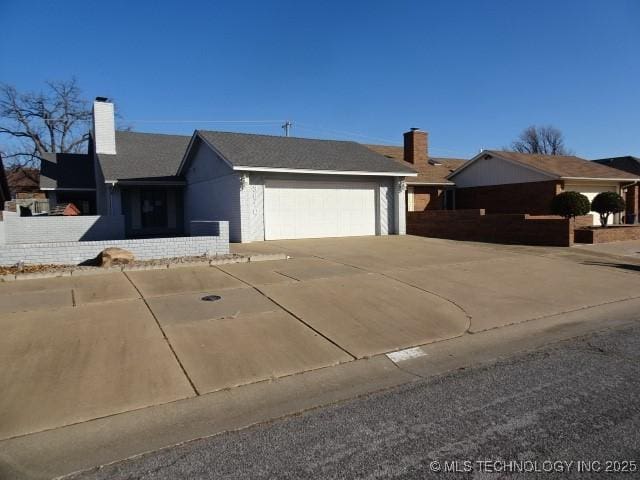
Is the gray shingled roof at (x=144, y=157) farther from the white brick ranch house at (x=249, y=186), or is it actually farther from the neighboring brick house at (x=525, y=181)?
the neighboring brick house at (x=525, y=181)

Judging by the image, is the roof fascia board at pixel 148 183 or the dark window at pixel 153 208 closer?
the roof fascia board at pixel 148 183

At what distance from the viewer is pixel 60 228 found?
15.5 metres

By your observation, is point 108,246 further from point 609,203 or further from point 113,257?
point 609,203

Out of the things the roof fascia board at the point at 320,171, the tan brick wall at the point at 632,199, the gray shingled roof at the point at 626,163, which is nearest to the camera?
the roof fascia board at the point at 320,171

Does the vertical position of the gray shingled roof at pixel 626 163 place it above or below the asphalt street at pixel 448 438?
above

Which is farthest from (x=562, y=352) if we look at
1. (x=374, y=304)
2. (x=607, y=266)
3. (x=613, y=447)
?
(x=607, y=266)

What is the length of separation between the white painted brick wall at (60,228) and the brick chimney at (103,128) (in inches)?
334

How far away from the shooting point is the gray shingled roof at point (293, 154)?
16406 millimetres

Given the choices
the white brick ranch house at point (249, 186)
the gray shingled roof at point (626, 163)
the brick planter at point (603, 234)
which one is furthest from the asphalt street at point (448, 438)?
the gray shingled roof at point (626, 163)

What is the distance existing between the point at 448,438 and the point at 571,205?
1786 cm

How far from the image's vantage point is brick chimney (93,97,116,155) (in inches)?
901

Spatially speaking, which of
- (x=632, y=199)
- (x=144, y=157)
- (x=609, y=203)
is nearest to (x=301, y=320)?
(x=609, y=203)

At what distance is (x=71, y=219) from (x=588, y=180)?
2316cm

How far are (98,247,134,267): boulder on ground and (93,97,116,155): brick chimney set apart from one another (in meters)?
14.4
